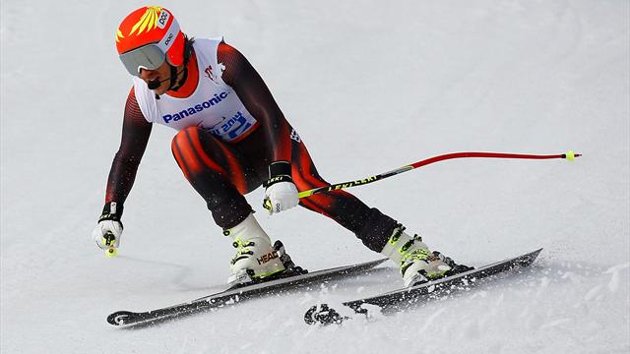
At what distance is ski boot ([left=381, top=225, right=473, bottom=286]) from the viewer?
15.1 feet

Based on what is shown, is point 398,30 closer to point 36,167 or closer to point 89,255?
point 36,167

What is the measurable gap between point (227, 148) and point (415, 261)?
1.17m

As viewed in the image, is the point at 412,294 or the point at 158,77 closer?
the point at 412,294

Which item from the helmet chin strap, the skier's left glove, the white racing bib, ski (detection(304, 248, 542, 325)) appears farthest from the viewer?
the white racing bib

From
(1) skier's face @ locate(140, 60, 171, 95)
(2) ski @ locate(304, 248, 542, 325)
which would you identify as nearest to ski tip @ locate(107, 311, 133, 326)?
(2) ski @ locate(304, 248, 542, 325)

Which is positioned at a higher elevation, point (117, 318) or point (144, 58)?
point (144, 58)

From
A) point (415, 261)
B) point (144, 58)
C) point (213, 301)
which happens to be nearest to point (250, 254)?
point (213, 301)

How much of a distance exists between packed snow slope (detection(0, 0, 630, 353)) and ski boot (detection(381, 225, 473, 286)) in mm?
242

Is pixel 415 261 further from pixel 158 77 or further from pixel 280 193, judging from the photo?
pixel 158 77

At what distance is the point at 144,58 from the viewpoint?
15.3ft

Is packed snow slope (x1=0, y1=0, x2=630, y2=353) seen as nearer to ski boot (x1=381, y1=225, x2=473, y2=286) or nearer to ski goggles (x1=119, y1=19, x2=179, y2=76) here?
ski boot (x1=381, y1=225, x2=473, y2=286)

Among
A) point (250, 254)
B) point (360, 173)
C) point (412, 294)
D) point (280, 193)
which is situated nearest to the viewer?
point (412, 294)

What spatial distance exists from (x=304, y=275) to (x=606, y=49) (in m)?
6.71

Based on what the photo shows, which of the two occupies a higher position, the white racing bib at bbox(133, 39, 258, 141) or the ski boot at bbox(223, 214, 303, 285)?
the white racing bib at bbox(133, 39, 258, 141)
